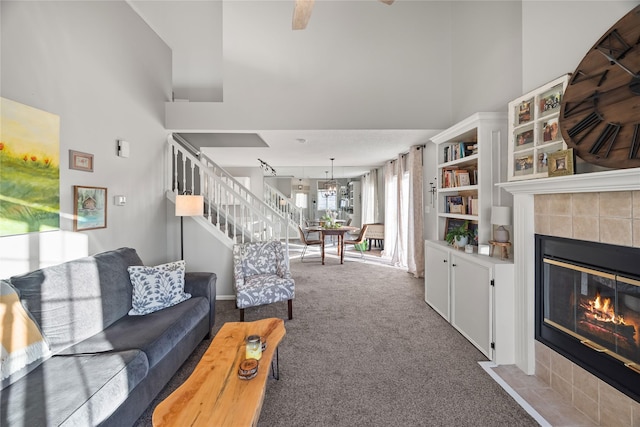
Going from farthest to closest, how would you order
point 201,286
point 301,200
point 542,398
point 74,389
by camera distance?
Result: point 301,200, point 201,286, point 542,398, point 74,389

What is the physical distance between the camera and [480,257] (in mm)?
2537

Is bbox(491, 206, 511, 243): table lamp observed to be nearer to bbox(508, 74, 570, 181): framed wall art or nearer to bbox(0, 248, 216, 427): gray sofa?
bbox(508, 74, 570, 181): framed wall art

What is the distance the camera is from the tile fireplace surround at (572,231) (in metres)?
1.47

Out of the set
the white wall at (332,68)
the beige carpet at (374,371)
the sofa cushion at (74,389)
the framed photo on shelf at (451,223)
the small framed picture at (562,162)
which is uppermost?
the white wall at (332,68)

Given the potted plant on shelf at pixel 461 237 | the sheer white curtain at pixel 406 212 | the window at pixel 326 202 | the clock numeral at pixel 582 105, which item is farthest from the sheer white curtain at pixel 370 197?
the clock numeral at pixel 582 105

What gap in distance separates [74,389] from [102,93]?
266cm

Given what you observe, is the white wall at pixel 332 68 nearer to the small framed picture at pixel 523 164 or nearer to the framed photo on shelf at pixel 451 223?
the framed photo on shelf at pixel 451 223

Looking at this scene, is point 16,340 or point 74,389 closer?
point 74,389

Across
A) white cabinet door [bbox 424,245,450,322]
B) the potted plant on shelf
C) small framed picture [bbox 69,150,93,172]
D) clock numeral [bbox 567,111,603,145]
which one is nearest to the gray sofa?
small framed picture [bbox 69,150,93,172]

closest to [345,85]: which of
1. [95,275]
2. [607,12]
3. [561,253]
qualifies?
[607,12]

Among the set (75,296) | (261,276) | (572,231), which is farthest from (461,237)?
(75,296)

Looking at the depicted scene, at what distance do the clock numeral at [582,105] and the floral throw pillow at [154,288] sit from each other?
10.9 ft

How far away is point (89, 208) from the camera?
8.17 ft

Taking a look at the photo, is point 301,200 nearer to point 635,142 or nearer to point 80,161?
point 80,161
